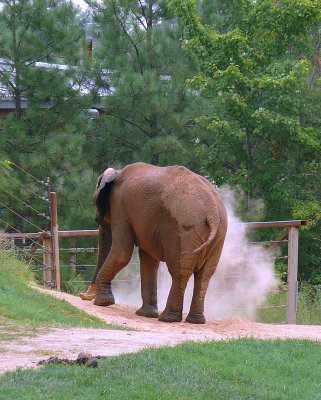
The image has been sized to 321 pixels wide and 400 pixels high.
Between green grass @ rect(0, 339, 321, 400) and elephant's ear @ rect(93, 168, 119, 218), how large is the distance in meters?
5.37

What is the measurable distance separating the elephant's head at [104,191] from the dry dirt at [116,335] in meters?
1.36

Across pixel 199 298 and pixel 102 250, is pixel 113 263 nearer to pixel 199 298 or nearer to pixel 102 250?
pixel 102 250

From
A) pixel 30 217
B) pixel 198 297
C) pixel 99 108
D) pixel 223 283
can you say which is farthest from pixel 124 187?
pixel 99 108

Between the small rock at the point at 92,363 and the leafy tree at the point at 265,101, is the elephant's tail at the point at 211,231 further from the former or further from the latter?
the leafy tree at the point at 265,101

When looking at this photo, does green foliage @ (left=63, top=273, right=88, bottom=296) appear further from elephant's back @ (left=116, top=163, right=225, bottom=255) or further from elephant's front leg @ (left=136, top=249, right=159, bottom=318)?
elephant's back @ (left=116, top=163, right=225, bottom=255)

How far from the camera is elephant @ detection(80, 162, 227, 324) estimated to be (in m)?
14.2

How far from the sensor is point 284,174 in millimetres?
23328

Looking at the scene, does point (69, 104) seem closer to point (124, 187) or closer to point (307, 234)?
point (307, 234)

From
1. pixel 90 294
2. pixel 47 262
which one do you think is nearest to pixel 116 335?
pixel 90 294

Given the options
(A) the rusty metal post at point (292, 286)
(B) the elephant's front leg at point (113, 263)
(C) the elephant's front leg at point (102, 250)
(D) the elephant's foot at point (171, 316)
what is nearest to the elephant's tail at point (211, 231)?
(D) the elephant's foot at point (171, 316)

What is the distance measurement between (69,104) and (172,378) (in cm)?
1825

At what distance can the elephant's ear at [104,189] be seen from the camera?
50.9 feet

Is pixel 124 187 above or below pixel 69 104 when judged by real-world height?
below

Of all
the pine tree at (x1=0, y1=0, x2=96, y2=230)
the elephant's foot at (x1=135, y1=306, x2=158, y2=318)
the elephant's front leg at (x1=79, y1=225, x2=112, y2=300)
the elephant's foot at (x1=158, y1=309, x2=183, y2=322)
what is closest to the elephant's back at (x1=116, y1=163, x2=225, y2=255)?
the elephant's foot at (x1=158, y1=309, x2=183, y2=322)
